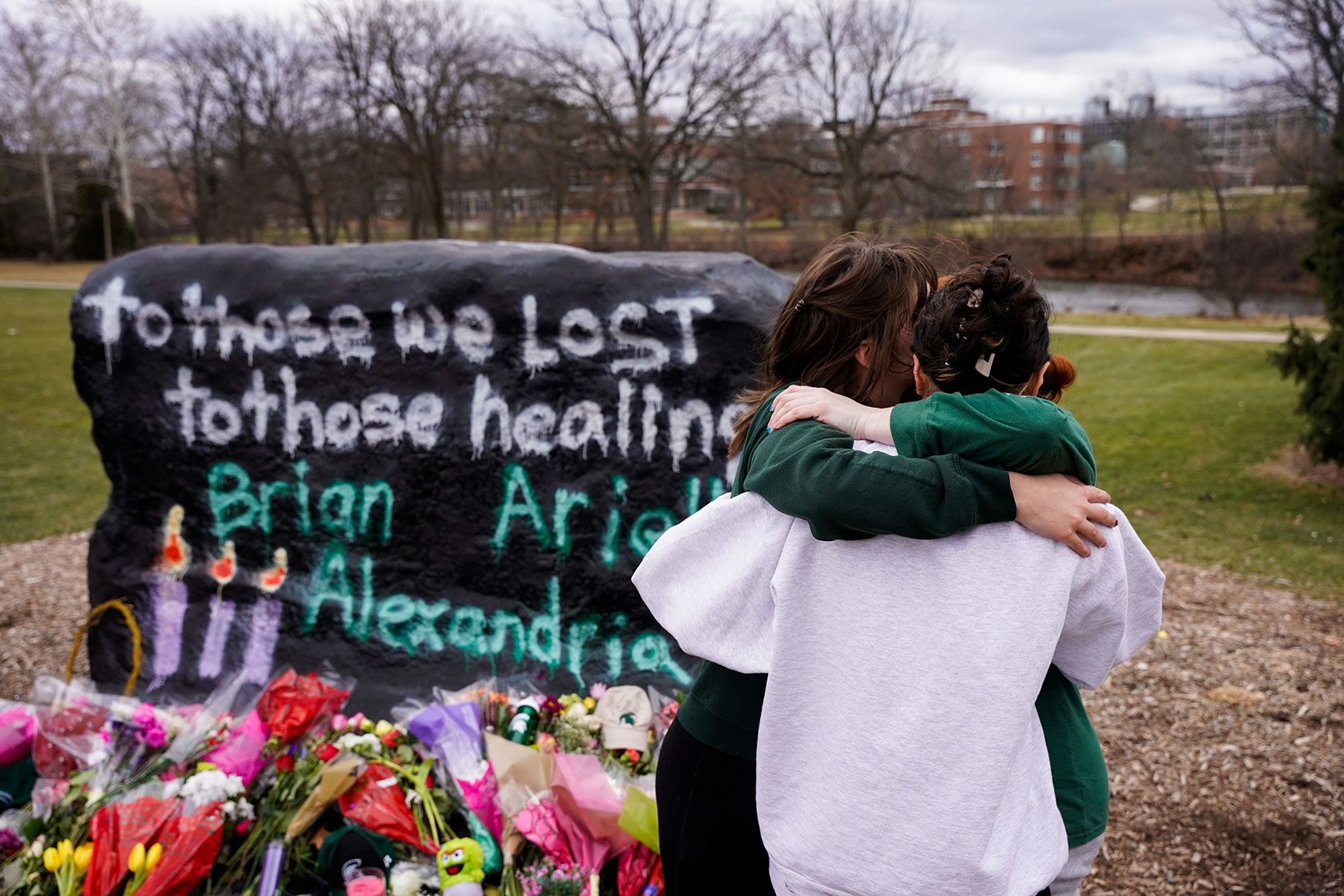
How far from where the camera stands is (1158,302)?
25.4 metres

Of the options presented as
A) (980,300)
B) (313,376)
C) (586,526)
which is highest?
(980,300)

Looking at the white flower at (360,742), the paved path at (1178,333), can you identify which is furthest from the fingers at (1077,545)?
the paved path at (1178,333)

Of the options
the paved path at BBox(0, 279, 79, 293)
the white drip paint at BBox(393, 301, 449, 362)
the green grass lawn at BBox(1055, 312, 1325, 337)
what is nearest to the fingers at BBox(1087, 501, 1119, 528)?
the white drip paint at BBox(393, 301, 449, 362)

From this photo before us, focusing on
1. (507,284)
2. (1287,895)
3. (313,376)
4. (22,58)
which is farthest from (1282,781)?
(22,58)

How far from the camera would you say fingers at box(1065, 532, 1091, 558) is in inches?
51.2

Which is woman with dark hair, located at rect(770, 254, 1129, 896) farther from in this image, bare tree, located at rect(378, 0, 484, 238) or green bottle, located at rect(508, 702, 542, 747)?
bare tree, located at rect(378, 0, 484, 238)

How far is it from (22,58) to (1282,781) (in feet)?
138

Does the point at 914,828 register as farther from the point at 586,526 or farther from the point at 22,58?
the point at 22,58

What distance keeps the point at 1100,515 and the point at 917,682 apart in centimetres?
34

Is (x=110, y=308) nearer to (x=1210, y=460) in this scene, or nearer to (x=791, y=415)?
(x=791, y=415)

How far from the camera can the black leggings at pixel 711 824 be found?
1.67 m

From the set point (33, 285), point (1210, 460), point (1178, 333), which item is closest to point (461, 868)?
point (1210, 460)

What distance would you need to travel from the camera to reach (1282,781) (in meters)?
3.42

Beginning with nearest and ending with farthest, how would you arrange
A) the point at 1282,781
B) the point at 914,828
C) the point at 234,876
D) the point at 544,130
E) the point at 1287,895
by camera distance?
the point at 914,828 → the point at 234,876 → the point at 1287,895 → the point at 1282,781 → the point at 544,130
